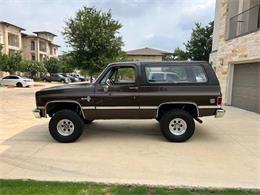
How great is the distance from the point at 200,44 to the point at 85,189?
2882 cm

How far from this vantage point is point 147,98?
23.3ft

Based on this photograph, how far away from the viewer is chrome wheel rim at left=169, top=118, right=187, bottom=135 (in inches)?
282

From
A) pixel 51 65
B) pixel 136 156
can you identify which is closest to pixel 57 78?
pixel 51 65

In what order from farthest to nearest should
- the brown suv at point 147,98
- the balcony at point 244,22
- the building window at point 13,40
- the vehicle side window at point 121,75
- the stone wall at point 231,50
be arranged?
1. the building window at point 13,40
2. the balcony at point 244,22
3. the stone wall at point 231,50
4. the vehicle side window at point 121,75
5. the brown suv at point 147,98

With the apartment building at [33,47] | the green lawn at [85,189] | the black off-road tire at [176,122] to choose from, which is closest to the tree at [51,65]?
the apartment building at [33,47]

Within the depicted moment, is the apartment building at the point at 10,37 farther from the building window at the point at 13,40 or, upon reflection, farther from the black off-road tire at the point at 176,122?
the black off-road tire at the point at 176,122

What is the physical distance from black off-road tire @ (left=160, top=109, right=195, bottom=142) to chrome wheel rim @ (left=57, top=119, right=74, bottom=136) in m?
2.24

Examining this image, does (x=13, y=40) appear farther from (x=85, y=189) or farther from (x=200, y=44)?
(x=85, y=189)

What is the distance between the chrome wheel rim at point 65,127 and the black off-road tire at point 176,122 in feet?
7.36

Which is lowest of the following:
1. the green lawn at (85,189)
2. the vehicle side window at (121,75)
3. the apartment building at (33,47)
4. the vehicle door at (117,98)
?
the green lawn at (85,189)

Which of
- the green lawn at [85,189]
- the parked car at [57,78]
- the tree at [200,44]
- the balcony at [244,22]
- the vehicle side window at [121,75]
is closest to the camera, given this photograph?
the green lawn at [85,189]

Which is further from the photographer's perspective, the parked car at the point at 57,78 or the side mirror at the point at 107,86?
the parked car at the point at 57,78

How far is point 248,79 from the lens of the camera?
42.8 feet

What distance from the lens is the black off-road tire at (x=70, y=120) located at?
7137mm
